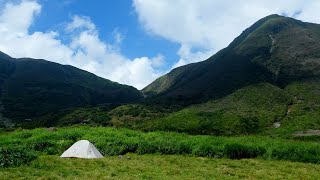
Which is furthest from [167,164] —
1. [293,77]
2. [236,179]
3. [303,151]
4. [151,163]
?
[293,77]

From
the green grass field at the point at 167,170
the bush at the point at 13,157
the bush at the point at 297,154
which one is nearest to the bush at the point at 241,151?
the bush at the point at 297,154

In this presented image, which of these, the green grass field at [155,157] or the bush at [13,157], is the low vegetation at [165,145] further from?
the bush at [13,157]

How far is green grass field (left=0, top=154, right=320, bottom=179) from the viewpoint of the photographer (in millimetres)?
24906

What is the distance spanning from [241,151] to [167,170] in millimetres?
12885

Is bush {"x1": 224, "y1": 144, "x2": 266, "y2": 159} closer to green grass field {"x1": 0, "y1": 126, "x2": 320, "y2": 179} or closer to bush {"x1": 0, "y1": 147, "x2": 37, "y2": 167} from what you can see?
green grass field {"x1": 0, "y1": 126, "x2": 320, "y2": 179}

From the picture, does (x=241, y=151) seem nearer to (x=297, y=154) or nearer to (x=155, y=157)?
(x=297, y=154)

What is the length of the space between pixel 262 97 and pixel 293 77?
30.8 meters

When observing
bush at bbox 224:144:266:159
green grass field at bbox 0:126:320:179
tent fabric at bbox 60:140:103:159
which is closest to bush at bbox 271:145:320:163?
green grass field at bbox 0:126:320:179

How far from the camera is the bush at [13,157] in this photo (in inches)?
1061

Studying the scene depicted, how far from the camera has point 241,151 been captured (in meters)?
39.4

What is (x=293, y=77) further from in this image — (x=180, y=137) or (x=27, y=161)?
A: (x=27, y=161)

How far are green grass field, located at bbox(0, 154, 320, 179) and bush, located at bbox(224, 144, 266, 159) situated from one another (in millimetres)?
2609

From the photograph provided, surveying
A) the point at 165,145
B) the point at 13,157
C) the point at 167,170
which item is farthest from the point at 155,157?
the point at 13,157

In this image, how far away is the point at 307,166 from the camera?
3309cm
